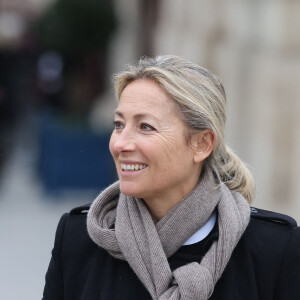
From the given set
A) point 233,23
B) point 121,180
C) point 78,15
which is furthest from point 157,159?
point 78,15

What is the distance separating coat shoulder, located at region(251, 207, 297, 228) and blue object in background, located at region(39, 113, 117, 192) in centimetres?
933

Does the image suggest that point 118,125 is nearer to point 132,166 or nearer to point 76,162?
point 132,166

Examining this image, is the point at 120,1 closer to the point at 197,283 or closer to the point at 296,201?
the point at 296,201

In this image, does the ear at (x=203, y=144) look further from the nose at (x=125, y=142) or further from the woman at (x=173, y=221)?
the nose at (x=125, y=142)

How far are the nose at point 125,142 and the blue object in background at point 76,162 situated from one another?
30.9ft

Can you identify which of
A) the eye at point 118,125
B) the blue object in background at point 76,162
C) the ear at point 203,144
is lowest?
the blue object in background at point 76,162

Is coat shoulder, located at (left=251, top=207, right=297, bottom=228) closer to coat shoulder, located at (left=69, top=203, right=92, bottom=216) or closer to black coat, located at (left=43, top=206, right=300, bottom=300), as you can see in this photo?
black coat, located at (left=43, top=206, right=300, bottom=300)

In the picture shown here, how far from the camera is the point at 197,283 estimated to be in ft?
9.12

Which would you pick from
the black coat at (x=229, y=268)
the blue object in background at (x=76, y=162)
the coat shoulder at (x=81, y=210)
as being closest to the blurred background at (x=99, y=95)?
the blue object in background at (x=76, y=162)

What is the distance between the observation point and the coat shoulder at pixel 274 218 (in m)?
2.97

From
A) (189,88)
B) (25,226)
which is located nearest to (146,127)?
(189,88)

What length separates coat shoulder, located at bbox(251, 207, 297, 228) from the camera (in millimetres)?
2973

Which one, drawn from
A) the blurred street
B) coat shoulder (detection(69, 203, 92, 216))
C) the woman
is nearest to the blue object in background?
the blurred street

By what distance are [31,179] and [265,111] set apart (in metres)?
7.64
